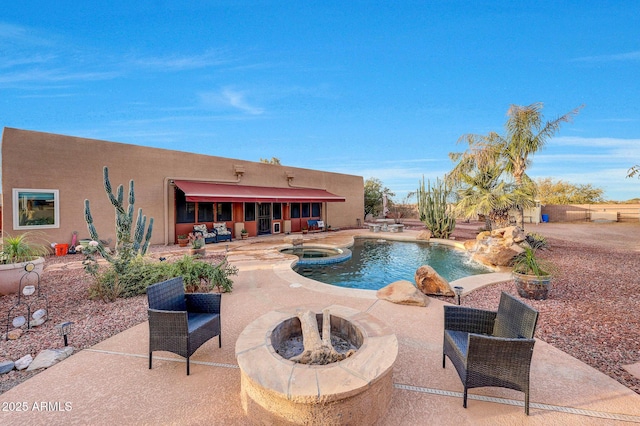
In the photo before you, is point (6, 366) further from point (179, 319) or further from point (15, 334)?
point (179, 319)

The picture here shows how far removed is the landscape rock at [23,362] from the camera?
A: 3.71 metres

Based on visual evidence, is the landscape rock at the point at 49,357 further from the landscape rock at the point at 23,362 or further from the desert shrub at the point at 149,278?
the desert shrub at the point at 149,278

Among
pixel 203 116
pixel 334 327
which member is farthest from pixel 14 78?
pixel 334 327

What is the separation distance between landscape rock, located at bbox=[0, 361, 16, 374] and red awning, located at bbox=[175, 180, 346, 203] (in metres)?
9.98

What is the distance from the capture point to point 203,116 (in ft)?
59.9

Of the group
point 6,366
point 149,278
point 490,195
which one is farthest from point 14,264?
point 490,195

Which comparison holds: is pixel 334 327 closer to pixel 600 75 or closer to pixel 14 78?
pixel 14 78

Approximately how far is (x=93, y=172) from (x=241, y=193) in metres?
7.04

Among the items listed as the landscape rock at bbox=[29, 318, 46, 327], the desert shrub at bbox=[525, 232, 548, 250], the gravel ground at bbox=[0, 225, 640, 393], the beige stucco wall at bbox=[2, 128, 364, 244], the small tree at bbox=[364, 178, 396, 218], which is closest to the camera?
the gravel ground at bbox=[0, 225, 640, 393]

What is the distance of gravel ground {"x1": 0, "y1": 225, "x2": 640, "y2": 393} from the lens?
400 centimetres

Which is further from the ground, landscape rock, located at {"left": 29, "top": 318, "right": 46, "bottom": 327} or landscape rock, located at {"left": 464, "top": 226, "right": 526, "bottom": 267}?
landscape rock, located at {"left": 464, "top": 226, "right": 526, "bottom": 267}

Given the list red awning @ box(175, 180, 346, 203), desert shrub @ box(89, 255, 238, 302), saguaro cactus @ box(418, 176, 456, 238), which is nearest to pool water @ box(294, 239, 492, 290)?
saguaro cactus @ box(418, 176, 456, 238)

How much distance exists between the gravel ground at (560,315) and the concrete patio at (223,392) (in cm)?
42

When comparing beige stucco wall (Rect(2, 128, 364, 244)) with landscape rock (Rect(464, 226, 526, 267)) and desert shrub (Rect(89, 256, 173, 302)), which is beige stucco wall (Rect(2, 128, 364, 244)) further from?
landscape rock (Rect(464, 226, 526, 267))
